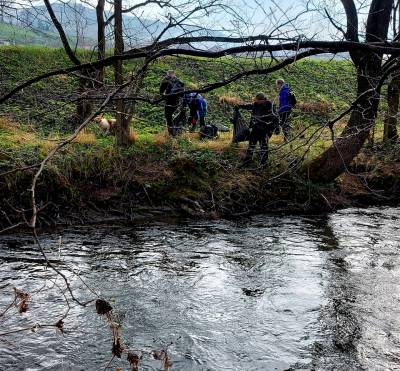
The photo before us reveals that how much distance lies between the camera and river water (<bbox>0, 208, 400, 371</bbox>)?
5488mm

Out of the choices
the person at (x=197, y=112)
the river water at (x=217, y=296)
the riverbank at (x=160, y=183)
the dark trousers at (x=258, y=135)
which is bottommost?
the river water at (x=217, y=296)

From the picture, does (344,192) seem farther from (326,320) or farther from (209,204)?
(326,320)

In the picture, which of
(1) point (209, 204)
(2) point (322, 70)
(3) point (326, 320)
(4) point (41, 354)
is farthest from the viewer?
(2) point (322, 70)

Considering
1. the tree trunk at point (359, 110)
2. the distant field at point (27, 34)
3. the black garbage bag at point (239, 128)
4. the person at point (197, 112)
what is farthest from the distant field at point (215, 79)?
the tree trunk at point (359, 110)

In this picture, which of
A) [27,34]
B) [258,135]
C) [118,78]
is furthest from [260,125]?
[27,34]

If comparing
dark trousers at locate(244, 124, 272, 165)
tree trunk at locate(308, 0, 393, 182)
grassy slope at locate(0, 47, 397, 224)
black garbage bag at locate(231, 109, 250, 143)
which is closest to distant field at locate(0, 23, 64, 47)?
grassy slope at locate(0, 47, 397, 224)

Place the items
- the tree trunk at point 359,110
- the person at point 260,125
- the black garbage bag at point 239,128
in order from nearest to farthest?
the tree trunk at point 359,110
the person at point 260,125
the black garbage bag at point 239,128

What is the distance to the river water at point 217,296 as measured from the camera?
549 centimetres

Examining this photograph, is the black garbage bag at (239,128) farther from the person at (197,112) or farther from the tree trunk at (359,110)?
the tree trunk at (359,110)

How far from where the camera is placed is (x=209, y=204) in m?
11.8

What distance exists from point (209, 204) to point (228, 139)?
119 inches

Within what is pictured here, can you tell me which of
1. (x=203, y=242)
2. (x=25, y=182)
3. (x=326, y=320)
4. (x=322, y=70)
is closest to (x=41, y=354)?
(x=326, y=320)

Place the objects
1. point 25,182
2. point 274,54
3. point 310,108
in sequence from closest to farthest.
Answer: point 274,54, point 25,182, point 310,108

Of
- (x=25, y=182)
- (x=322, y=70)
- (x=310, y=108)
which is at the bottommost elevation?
(x=25, y=182)
